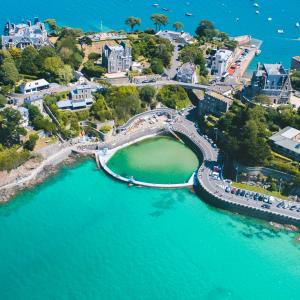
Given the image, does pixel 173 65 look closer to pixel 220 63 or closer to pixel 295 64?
pixel 220 63

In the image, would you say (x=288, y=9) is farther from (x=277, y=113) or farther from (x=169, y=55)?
(x=277, y=113)

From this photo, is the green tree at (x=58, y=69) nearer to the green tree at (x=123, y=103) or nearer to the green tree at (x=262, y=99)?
the green tree at (x=123, y=103)

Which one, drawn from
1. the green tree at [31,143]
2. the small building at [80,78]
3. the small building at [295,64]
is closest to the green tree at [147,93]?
the small building at [80,78]

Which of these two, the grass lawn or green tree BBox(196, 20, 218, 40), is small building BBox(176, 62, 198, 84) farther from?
the grass lawn

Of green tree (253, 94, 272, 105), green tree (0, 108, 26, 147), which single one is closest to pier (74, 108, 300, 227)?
green tree (0, 108, 26, 147)

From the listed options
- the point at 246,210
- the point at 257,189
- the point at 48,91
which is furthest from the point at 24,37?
the point at 246,210

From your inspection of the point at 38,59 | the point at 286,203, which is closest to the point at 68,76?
the point at 38,59
